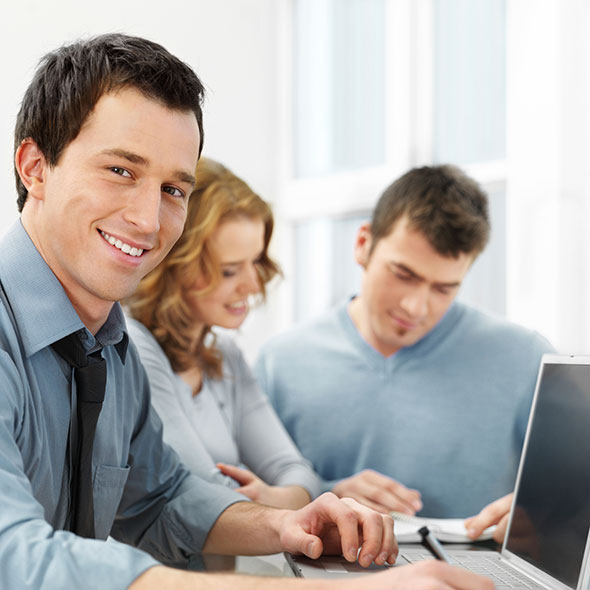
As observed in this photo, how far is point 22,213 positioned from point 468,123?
1745 mm

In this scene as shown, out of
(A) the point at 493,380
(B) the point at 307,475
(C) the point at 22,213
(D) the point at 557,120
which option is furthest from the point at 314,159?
(C) the point at 22,213

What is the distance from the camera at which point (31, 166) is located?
3.61ft

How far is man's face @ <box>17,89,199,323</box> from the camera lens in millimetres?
1029

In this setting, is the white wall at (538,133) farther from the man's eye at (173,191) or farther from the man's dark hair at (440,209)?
the man's eye at (173,191)

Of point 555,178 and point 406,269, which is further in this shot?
point 555,178

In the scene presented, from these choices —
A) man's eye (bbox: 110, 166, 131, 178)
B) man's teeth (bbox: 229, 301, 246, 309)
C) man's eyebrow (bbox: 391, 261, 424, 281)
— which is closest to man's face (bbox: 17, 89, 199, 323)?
man's eye (bbox: 110, 166, 131, 178)

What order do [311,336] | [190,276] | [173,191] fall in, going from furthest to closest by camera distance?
1. [311,336]
2. [190,276]
3. [173,191]

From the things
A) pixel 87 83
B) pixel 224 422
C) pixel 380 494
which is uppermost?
pixel 87 83

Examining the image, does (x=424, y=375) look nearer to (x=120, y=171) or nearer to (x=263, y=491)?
(x=263, y=491)

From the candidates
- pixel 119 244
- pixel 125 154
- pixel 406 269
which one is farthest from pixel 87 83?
pixel 406 269

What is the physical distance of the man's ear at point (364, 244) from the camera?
210cm

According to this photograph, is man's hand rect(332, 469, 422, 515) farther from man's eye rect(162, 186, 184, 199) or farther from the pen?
man's eye rect(162, 186, 184, 199)

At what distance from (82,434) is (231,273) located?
820mm

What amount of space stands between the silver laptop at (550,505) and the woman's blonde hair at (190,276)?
2.41 feet
